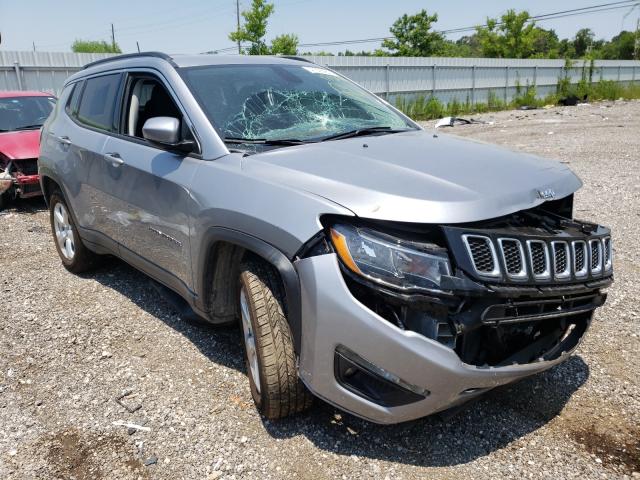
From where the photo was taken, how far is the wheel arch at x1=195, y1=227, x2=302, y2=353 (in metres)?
2.43

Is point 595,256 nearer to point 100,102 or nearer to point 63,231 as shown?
point 100,102

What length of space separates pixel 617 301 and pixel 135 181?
357cm

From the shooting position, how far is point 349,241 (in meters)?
2.29

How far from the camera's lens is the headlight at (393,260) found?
7.25 ft

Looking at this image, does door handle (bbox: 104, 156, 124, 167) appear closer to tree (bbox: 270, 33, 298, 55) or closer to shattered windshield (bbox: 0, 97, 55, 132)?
shattered windshield (bbox: 0, 97, 55, 132)

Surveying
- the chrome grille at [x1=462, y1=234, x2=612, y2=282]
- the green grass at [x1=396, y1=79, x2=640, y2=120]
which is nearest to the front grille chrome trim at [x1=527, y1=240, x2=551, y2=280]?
the chrome grille at [x1=462, y1=234, x2=612, y2=282]

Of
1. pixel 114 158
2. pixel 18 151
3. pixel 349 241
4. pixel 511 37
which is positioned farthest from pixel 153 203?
pixel 511 37

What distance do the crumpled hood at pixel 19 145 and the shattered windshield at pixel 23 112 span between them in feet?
1.36

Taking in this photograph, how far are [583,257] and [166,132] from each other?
2.21 m

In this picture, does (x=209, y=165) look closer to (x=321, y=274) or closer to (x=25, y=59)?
(x=321, y=274)

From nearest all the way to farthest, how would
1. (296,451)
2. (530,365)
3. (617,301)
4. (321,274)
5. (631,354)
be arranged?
1. (321,274)
2. (530,365)
3. (296,451)
4. (631,354)
5. (617,301)

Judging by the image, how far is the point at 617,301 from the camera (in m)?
4.19

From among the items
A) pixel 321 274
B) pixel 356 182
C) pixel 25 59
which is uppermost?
pixel 25 59

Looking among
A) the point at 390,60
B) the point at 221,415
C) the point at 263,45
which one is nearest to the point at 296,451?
the point at 221,415
